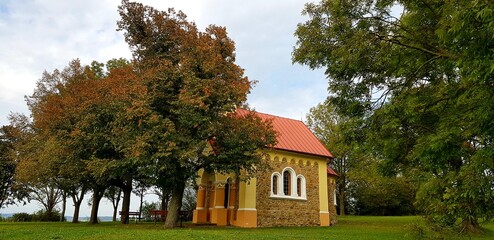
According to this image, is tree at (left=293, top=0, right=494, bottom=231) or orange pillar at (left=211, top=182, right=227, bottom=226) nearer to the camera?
tree at (left=293, top=0, right=494, bottom=231)

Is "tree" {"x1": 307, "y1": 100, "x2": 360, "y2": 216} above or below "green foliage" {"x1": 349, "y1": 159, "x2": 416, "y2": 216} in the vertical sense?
above

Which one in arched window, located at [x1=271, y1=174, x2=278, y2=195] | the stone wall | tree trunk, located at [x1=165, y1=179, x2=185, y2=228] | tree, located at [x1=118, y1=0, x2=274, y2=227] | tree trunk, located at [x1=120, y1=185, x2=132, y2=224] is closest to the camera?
tree, located at [x1=118, y1=0, x2=274, y2=227]

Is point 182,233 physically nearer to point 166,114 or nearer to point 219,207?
point 166,114

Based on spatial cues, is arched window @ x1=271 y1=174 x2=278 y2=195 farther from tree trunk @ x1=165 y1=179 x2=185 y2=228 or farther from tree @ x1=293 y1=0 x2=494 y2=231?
tree @ x1=293 y1=0 x2=494 y2=231

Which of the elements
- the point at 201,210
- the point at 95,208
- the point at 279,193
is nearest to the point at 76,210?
the point at 95,208

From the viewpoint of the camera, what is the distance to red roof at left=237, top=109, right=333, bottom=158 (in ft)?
83.7

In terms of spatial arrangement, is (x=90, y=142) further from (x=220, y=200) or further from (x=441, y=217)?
(x=441, y=217)

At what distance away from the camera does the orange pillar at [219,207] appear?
76.2 feet

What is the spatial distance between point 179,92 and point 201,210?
31.9 ft

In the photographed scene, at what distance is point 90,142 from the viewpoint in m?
20.9

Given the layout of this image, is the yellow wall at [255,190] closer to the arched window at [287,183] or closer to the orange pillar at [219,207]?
the orange pillar at [219,207]

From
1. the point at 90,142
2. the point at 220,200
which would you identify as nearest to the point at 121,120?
the point at 90,142

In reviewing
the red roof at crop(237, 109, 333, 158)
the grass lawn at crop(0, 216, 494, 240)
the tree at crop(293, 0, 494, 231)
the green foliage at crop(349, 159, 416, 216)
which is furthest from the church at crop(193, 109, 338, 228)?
the green foliage at crop(349, 159, 416, 216)

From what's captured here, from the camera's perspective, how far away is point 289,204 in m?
24.2
